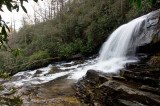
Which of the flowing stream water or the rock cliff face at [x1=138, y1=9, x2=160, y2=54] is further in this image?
the flowing stream water

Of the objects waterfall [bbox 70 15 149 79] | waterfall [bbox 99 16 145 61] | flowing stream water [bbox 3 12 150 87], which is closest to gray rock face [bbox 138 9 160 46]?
waterfall [bbox 70 15 149 79]

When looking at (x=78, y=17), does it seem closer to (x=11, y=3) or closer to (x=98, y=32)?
(x=98, y=32)

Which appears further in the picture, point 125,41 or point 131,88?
point 125,41

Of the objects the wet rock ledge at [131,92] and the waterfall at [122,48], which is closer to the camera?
the wet rock ledge at [131,92]

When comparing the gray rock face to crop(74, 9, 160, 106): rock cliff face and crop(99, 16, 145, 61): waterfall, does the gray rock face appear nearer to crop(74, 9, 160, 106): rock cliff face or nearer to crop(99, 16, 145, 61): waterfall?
crop(74, 9, 160, 106): rock cliff face

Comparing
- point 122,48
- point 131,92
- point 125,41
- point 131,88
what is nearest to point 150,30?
point 125,41

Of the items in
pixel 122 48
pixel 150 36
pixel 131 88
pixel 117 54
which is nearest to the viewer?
pixel 131 88

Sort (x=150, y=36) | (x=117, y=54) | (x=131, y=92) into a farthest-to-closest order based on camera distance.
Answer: (x=117, y=54), (x=150, y=36), (x=131, y=92)

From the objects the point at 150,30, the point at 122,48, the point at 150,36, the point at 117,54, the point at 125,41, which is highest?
the point at 150,30

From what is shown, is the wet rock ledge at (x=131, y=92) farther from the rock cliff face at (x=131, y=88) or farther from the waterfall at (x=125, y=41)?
the waterfall at (x=125, y=41)

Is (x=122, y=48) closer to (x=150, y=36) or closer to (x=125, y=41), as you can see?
(x=125, y=41)

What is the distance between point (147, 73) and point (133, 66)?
3.22 ft

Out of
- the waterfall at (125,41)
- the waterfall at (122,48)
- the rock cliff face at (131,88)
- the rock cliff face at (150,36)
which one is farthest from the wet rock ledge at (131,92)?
the waterfall at (125,41)

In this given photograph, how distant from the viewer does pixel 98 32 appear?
35.9ft
